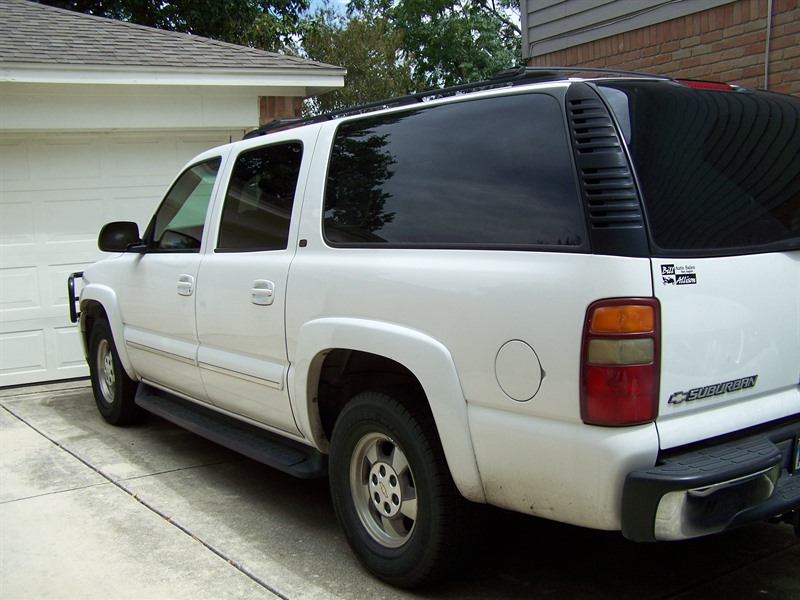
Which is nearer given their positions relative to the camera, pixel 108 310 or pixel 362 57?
pixel 108 310

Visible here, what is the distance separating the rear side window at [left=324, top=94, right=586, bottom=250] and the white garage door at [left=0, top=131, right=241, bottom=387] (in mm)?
5217

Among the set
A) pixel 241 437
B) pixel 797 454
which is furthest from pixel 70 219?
pixel 797 454

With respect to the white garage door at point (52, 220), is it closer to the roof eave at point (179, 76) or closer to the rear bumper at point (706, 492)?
the roof eave at point (179, 76)

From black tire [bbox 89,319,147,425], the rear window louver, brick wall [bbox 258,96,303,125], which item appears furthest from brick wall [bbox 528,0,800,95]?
black tire [bbox 89,319,147,425]

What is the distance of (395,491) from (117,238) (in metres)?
3.20

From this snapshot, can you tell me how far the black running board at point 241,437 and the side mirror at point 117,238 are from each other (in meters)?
1.08

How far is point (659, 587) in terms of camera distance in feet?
11.6

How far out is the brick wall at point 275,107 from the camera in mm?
9312

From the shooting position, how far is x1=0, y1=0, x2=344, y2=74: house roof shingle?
810cm

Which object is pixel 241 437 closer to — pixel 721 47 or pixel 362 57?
pixel 721 47

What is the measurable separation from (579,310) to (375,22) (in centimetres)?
2903

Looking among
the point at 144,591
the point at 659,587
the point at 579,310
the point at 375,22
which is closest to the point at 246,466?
the point at 144,591

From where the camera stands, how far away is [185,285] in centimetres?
493

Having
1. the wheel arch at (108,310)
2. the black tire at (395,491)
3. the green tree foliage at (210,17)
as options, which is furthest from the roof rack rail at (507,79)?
the green tree foliage at (210,17)
